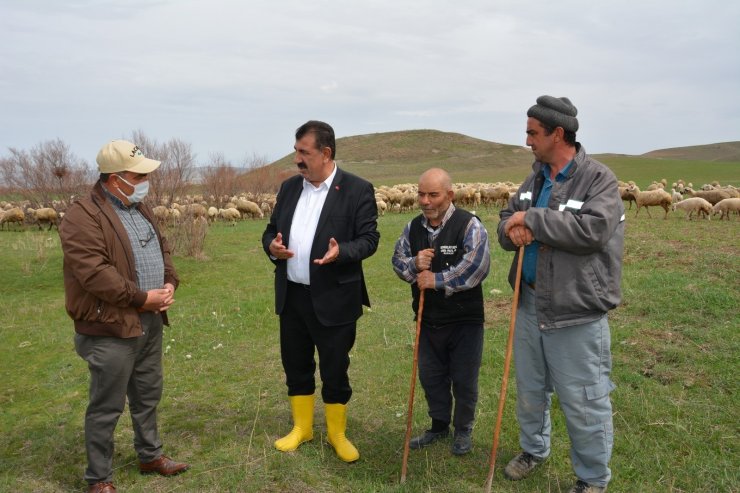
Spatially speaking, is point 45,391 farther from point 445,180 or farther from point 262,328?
point 445,180

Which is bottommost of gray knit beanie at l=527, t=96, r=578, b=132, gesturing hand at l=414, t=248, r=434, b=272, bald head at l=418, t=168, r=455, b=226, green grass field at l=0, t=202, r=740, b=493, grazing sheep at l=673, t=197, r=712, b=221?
green grass field at l=0, t=202, r=740, b=493

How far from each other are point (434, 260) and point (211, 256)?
39.3 feet

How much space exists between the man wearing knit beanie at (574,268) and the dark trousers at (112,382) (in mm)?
2437

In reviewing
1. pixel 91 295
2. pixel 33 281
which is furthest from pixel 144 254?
pixel 33 281

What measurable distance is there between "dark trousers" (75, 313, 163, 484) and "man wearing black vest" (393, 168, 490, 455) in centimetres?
182

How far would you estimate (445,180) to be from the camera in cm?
379

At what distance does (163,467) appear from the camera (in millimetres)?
3783

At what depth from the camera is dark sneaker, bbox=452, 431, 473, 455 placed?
3.96 m

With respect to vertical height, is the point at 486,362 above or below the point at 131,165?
below

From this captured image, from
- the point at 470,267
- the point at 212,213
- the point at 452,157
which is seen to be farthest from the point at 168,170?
the point at 452,157

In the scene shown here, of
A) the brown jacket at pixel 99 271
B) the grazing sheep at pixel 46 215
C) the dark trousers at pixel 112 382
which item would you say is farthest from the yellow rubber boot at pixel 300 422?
the grazing sheep at pixel 46 215

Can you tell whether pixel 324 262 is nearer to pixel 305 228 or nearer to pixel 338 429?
pixel 305 228

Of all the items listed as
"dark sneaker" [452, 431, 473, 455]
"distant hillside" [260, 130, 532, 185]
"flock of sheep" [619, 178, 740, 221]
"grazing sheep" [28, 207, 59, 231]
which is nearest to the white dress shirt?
"dark sneaker" [452, 431, 473, 455]

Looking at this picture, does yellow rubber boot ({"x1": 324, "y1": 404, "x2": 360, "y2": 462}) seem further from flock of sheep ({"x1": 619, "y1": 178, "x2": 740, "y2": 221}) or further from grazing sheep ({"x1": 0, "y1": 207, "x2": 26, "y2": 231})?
grazing sheep ({"x1": 0, "y1": 207, "x2": 26, "y2": 231})
